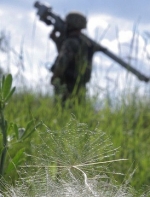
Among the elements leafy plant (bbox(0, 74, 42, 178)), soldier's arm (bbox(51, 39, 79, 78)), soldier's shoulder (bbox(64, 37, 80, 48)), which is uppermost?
leafy plant (bbox(0, 74, 42, 178))

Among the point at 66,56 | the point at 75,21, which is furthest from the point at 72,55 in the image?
the point at 75,21

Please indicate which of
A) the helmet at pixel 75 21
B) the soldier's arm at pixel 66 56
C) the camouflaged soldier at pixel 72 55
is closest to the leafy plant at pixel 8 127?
the camouflaged soldier at pixel 72 55

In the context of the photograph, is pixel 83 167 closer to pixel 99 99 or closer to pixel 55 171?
pixel 55 171

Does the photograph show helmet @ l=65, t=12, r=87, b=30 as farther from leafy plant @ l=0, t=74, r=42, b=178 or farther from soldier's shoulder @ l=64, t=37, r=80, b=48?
leafy plant @ l=0, t=74, r=42, b=178

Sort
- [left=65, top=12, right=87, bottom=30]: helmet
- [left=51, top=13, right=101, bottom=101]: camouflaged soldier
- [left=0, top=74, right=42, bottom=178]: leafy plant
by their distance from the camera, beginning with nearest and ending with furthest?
[left=0, top=74, right=42, bottom=178]: leafy plant
[left=51, top=13, right=101, bottom=101]: camouflaged soldier
[left=65, top=12, right=87, bottom=30]: helmet

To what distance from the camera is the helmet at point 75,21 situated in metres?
7.91

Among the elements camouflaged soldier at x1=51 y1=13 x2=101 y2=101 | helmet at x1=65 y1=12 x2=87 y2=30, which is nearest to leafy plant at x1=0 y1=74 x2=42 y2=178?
camouflaged soldier at x1=51 y1=13 x2=101 y2=101

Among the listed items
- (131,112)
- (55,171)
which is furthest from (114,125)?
(55,171)

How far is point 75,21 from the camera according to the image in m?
7.95

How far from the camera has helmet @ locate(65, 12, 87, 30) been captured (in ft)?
25.9

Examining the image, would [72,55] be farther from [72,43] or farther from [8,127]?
[8,127]

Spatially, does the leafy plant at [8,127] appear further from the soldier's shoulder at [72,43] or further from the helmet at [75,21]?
the helmet at [75,21]

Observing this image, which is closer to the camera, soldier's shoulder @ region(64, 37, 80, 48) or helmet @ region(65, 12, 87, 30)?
soldier's shoulder @ region(64, 37, 80, 48)

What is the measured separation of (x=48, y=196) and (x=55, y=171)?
0.36 feet
